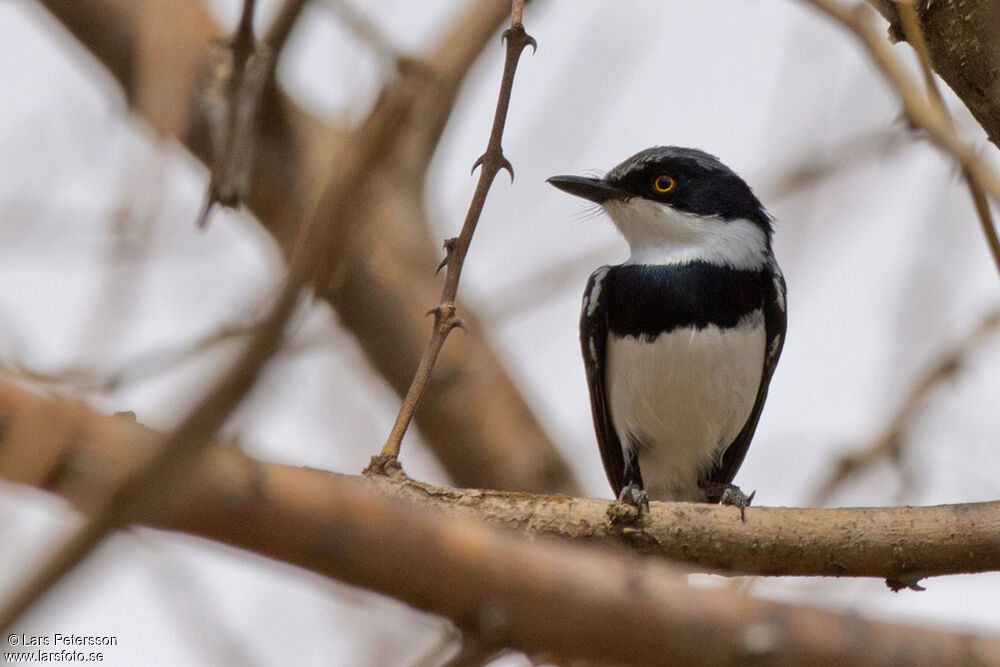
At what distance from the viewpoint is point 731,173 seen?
22.0 ft

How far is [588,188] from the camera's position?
6512 mm

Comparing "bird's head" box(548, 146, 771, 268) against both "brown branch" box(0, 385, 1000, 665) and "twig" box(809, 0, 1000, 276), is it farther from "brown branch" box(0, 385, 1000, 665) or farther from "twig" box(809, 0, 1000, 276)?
"brown branch" box(0, 385, 1000, 665)

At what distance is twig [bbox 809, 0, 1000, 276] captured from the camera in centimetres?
297

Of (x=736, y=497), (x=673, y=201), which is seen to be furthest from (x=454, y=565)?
(x=673, y=201)

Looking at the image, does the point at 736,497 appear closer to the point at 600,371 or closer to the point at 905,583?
the point at 600,371

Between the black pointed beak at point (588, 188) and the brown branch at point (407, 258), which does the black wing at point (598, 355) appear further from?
the brown branch at point (407, 258)

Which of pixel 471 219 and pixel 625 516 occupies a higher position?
pixel 471 219

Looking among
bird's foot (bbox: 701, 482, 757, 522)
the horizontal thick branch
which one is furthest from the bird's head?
the horizontal thick branch

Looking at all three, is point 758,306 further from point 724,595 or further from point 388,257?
point 724,595

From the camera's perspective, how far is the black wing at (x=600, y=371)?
248 inches

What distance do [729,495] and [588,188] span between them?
6.52 ft

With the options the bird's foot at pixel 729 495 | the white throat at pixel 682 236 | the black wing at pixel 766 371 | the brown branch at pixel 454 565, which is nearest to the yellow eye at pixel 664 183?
the white throat at pixel 682 236

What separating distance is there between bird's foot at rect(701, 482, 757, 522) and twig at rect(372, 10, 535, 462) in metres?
1.24

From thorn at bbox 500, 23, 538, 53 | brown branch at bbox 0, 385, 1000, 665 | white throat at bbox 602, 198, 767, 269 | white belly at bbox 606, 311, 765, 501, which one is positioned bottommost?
brown branch at bbox 0, 385, 1000, 665
